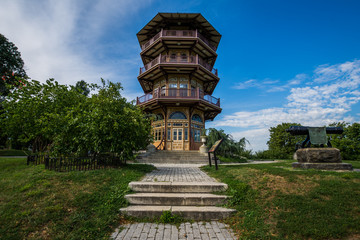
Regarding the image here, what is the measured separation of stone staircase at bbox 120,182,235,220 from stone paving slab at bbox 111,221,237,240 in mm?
231

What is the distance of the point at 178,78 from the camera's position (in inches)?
714

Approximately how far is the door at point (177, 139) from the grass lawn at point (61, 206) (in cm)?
1158

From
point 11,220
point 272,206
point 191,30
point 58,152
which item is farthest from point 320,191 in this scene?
point 191,30

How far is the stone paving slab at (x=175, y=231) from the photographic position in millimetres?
2920

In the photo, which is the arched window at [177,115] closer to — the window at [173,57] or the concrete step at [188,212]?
the window at [173,57]

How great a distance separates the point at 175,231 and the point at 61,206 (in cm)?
253

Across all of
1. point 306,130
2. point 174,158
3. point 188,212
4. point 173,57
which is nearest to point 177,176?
point 188,212

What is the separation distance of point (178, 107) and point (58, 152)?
1205 centimetres

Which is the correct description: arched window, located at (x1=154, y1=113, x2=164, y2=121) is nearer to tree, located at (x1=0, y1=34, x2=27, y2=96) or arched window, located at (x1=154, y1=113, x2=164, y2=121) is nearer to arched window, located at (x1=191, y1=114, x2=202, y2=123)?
arched window, located at (x1=191, y1=114, x2=202, y2=123)

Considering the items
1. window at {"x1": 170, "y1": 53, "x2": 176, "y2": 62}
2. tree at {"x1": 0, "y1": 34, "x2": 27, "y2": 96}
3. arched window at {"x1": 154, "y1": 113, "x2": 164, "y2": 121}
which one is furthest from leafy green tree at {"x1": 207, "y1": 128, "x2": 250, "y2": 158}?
tree at {"x1": 0, "y1": 34, "x2": 27, "y2": 96}

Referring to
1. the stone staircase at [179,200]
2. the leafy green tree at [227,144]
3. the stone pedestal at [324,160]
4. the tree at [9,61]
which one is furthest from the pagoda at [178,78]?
the tree at [9,61]

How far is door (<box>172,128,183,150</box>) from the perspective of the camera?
16.6 meters

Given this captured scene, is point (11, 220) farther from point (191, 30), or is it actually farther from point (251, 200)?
point (191, 30)

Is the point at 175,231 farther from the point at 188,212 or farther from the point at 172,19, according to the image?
the point at 172,19
